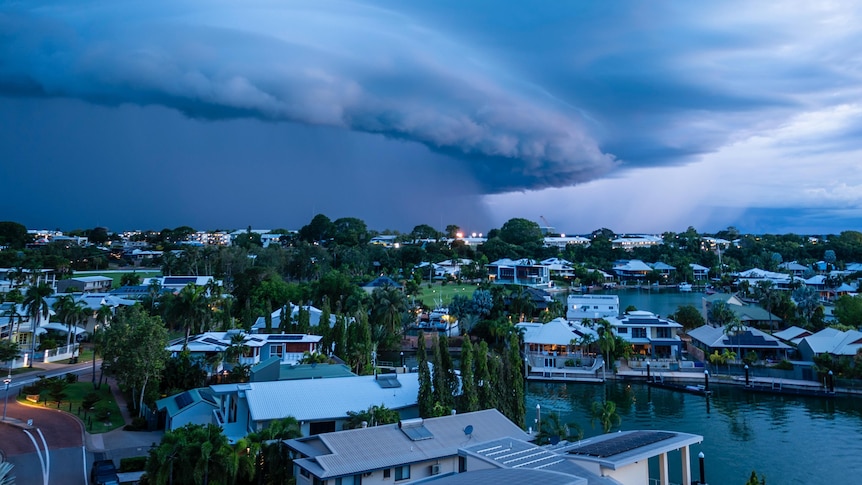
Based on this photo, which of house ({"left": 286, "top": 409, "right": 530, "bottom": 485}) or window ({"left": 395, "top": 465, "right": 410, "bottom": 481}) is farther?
window ({"left": 395, "top": 465, "right": 410, "bottom": 481})

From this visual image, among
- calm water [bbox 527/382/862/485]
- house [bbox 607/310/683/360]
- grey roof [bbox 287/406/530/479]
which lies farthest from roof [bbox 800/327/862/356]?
grey roof [bbox 287/406/530/479]

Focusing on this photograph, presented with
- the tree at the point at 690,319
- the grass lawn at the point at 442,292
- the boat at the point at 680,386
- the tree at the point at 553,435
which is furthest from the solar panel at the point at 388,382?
the grass lawn at the point at 442,292

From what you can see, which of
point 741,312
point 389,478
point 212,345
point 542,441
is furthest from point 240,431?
point 741,312

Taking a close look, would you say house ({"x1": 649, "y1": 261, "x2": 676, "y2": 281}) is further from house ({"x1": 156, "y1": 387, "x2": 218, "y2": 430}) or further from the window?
the window

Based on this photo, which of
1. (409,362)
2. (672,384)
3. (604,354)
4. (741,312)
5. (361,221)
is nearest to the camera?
(672,384)

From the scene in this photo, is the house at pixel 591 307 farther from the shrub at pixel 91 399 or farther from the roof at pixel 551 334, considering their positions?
the shrub at pixel 91 399

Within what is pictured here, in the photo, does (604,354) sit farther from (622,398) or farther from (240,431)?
(240,431)
